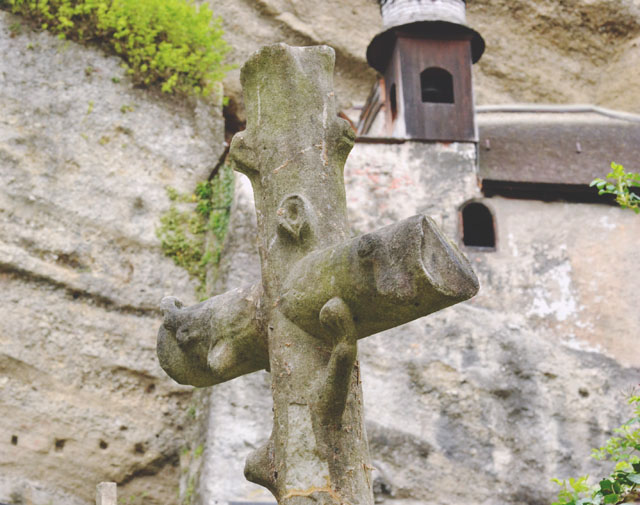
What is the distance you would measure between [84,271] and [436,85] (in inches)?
209

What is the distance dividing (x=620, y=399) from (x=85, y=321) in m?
6.14

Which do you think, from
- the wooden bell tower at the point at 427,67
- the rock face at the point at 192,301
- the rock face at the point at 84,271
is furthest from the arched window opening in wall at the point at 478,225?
the rock face at the point at 84,271

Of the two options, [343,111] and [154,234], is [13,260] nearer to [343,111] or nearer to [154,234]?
[154,234]

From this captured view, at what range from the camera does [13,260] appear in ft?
Answer: 35.4

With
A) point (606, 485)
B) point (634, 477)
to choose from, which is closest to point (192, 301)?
point (606, 485)

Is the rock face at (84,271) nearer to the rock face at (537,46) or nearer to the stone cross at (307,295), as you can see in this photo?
the rock face at (537,46)

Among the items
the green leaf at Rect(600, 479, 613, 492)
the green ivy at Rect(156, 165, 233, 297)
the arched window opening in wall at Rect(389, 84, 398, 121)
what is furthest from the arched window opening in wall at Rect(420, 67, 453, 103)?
the green leaf at Rect(600, 479, 613, 492)

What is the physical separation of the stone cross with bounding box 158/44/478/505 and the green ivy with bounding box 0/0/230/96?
9445mm

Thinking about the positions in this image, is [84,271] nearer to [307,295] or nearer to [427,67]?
[427,67]

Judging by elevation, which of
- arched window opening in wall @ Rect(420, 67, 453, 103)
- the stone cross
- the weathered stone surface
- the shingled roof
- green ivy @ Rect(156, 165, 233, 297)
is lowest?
the weathered stone surface

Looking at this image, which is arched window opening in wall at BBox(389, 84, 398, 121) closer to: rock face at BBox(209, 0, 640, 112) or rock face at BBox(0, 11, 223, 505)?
rock face at BBox(0, 11, 223, 505)

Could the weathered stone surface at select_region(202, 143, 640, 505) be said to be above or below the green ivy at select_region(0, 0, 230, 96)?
below

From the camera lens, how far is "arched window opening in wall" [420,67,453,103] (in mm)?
12820

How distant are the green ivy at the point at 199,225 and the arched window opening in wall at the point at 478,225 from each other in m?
3.02
